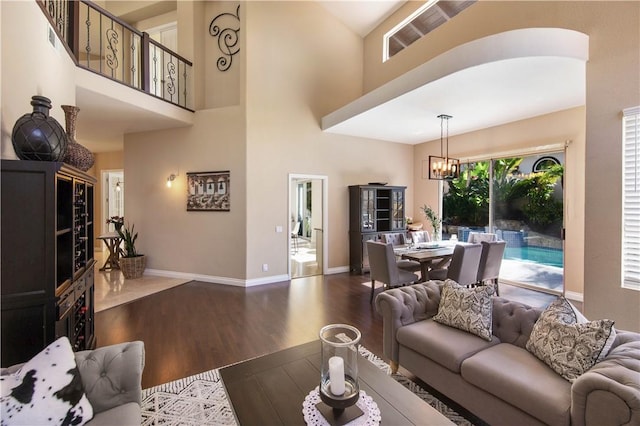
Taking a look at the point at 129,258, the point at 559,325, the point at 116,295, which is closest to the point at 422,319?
the point at 559,325

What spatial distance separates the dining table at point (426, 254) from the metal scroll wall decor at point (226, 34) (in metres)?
5.08

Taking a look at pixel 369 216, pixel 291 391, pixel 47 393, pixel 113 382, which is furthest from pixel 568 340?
pixel 369 216

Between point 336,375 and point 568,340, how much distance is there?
1.49 m

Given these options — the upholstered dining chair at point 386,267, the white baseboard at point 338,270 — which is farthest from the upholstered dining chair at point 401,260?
the white baseboard at point 338,270

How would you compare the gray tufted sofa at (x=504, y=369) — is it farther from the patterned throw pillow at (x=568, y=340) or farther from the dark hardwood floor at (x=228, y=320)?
the dark hardwood floor at (x=228, y=320)

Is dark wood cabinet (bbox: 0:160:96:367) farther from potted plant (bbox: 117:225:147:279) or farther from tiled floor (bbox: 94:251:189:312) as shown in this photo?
potted plant (bbox: 117:225:147:279)

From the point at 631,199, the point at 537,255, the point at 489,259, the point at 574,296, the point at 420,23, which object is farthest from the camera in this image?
the point at 420,23

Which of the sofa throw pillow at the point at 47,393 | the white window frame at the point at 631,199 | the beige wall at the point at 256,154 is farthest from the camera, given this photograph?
the beige wall at the point at 256,154

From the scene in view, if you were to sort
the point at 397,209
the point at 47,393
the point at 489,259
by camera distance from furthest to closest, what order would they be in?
the point at 397,209, the point at 489,259, the point at 47,393

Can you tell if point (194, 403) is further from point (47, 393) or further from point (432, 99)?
point (432, 99)

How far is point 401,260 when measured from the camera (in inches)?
204

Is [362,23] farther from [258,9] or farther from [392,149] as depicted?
[392,149]

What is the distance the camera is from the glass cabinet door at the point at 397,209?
22.2ft

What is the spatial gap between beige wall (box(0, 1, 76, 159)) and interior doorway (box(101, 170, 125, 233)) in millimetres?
6619
